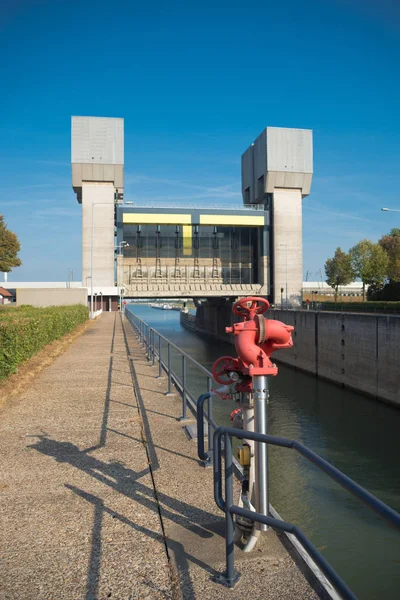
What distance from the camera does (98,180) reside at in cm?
5694

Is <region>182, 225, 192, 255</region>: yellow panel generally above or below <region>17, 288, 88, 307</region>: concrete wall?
above

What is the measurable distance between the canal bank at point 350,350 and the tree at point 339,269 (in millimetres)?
28231

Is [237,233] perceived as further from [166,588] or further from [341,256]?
[166,588]

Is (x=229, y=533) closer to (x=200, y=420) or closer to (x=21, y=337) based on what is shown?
(x=200, y=420)

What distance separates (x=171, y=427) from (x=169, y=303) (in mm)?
193180

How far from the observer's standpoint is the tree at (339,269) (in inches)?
2443

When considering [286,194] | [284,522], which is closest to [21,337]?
[284,522]

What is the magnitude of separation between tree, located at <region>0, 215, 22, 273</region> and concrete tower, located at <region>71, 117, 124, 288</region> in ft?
40.2

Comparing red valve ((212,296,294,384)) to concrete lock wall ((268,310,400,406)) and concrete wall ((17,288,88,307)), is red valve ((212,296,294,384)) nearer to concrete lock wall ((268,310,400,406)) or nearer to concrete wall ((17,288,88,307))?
concrete lock wall ((268,310,400,406))

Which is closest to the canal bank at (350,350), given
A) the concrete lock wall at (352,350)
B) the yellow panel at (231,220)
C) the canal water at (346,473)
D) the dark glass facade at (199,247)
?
the concrete lock wall at (352,350)

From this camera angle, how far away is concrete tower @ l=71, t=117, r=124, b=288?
5631 cm

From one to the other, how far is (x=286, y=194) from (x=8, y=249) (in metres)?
35.6

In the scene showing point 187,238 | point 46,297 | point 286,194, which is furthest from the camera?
point 187,238

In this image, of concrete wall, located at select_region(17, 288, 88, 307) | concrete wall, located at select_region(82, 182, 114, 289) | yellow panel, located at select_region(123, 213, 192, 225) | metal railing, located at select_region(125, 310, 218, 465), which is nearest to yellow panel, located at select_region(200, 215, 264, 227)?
yellow panel, located at select_region(123, 213, 192, 225)
